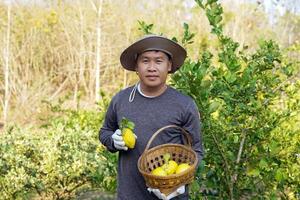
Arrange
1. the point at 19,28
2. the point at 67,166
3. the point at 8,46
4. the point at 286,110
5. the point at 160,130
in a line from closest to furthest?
the point at 160,130 < the point at 286,110 < the point at 67,166 < the point at 8,46 < the point at 19,28

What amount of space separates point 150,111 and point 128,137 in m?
0.17

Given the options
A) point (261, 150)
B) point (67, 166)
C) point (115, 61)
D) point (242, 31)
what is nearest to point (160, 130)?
point (261, 150)

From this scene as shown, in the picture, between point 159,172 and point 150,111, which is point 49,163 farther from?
point 159,172

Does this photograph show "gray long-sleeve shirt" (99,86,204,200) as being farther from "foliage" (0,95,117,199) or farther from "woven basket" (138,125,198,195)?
"foliage" (0,95,117,199)

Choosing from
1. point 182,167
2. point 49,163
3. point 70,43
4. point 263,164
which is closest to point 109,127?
point 182,167

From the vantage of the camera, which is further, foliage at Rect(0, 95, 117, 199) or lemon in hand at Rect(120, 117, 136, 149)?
foliage at Rect(0, 95, 117, 199)

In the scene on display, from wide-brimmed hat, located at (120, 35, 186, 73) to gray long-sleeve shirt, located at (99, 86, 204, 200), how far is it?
5.9 inches

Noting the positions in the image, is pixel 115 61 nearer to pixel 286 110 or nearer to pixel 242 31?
pixel 242 31

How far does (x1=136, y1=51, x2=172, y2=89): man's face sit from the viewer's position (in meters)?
1.99

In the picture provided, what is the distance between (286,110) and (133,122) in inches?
58.6

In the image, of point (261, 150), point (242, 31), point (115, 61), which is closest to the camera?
point (261, 150)

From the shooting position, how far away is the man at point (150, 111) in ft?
6.58

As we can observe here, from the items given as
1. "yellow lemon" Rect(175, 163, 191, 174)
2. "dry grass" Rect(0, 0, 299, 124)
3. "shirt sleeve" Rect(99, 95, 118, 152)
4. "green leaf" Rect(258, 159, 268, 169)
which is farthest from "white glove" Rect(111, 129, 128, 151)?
"dry grass" Rect(0, 0, 299, 124)

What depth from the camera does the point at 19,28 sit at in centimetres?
1243
